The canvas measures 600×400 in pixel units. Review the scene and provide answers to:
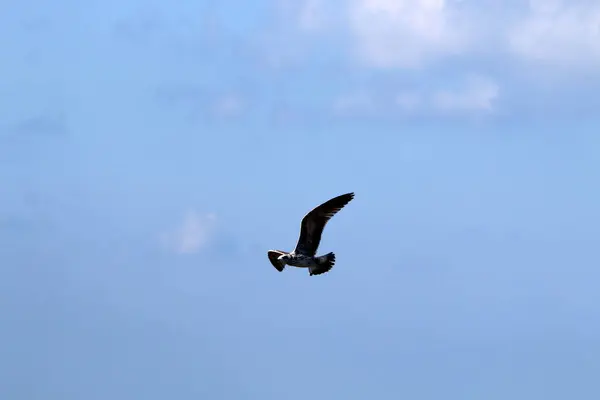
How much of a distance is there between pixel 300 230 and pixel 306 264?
1.87m

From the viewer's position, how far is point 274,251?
98.5 m

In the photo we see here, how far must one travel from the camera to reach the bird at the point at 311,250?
95.8m

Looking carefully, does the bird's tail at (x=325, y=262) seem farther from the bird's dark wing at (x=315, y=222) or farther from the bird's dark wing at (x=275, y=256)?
the bird's dark wing at (x=275, y=256)

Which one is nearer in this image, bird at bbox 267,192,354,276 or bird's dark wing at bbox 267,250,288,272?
bird at bbox 267,192,354,276

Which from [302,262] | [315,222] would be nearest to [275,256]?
[302,262]

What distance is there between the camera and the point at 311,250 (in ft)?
319

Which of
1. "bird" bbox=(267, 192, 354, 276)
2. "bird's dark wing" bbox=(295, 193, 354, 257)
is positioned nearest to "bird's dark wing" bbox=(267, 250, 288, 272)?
"bird" bbox=(267, 192, 354, 276)

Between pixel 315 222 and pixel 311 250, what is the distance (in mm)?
1743

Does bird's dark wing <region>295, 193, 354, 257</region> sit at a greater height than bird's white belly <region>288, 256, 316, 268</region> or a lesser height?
greater

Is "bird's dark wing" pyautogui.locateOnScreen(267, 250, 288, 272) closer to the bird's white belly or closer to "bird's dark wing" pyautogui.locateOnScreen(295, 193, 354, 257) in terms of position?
the bird's white belly

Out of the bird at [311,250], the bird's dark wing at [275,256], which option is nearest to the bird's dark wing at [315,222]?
the bird at [311,250]

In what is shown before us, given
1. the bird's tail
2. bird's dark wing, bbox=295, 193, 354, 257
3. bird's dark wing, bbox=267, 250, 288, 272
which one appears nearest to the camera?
bird's dark wing, bbox=295, 193, 354, 257

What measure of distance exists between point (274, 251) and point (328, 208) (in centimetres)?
459

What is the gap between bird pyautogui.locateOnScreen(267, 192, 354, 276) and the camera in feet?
314
